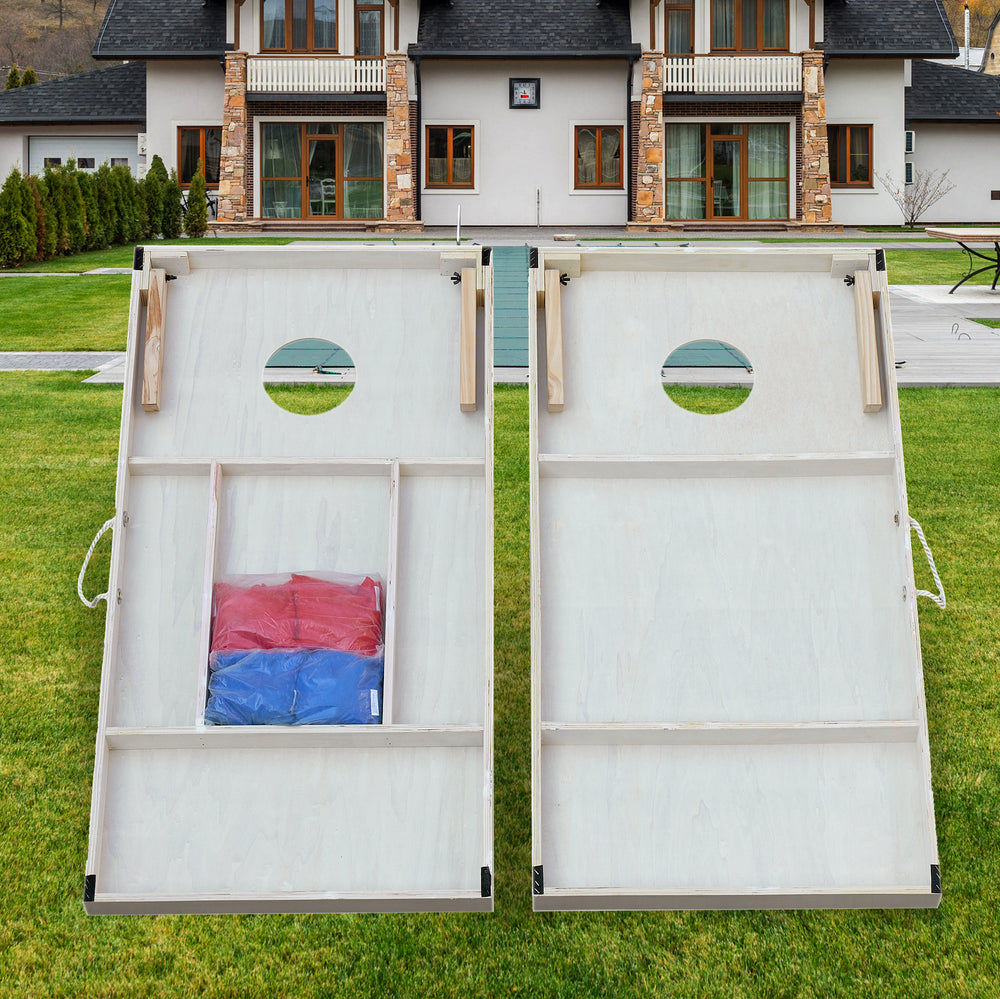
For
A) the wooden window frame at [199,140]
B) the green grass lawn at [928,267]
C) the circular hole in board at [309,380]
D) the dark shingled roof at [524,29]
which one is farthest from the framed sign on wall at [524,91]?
the circular hole in board at [309,380]

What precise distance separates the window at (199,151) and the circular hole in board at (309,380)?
18.0m

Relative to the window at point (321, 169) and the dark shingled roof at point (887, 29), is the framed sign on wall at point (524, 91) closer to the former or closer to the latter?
the window at point (321, 169)

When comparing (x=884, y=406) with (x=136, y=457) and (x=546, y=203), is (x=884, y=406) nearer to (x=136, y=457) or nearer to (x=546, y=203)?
(x=136, y=457)

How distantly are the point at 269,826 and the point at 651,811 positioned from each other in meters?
0.96

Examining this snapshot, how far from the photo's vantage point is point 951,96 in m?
28.5

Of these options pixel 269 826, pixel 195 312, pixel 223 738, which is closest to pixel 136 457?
pixel 195 312

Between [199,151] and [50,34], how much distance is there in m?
71.2

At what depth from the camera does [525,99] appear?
24.6 meters

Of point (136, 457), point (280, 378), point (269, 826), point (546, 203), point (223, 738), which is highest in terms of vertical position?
point (546, 203)

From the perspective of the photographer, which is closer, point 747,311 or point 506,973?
point 506,973

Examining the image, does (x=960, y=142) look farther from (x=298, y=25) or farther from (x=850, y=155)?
(x=298, y=25)

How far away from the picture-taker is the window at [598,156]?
81.8 feet

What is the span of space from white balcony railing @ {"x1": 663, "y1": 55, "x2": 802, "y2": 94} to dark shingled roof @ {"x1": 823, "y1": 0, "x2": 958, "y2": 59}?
3.13 ft

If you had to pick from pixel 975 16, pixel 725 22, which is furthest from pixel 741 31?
pixel 975 16
